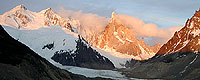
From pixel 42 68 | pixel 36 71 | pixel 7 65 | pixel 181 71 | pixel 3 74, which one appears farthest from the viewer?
pixel 181 71

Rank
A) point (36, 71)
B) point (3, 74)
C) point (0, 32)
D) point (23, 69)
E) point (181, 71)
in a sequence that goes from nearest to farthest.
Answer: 1. point (3, 74)
2. point (23, 69)
3. point (36, 71)
4. point (0, 32)
5. point (181, 71)

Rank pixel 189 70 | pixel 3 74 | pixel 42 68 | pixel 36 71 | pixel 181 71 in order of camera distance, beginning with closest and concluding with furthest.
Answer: pixel 3 74, pixel 36 71, pixel 42 68, pixel 189 70, pixel 181 71

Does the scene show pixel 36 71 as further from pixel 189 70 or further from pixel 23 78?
pixel 189 70

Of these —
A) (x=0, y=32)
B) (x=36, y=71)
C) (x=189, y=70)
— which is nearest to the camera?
(x=36, y=71)

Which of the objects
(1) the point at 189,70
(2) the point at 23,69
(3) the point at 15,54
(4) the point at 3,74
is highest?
(1) the point at 189,70

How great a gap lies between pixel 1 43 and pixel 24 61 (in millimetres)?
8720

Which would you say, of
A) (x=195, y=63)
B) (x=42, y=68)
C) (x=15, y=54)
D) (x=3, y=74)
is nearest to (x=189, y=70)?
(x=195, y=63)

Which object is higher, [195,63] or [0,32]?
[195,63]

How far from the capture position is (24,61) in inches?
2805

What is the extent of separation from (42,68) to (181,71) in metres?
133

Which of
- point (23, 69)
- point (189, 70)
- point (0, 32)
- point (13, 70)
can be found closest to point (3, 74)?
point (13, 70)

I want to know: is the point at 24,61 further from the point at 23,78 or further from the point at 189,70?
the point at 189,70

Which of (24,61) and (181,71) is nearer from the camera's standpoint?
(24,61)

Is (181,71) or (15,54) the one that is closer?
(15,54)
